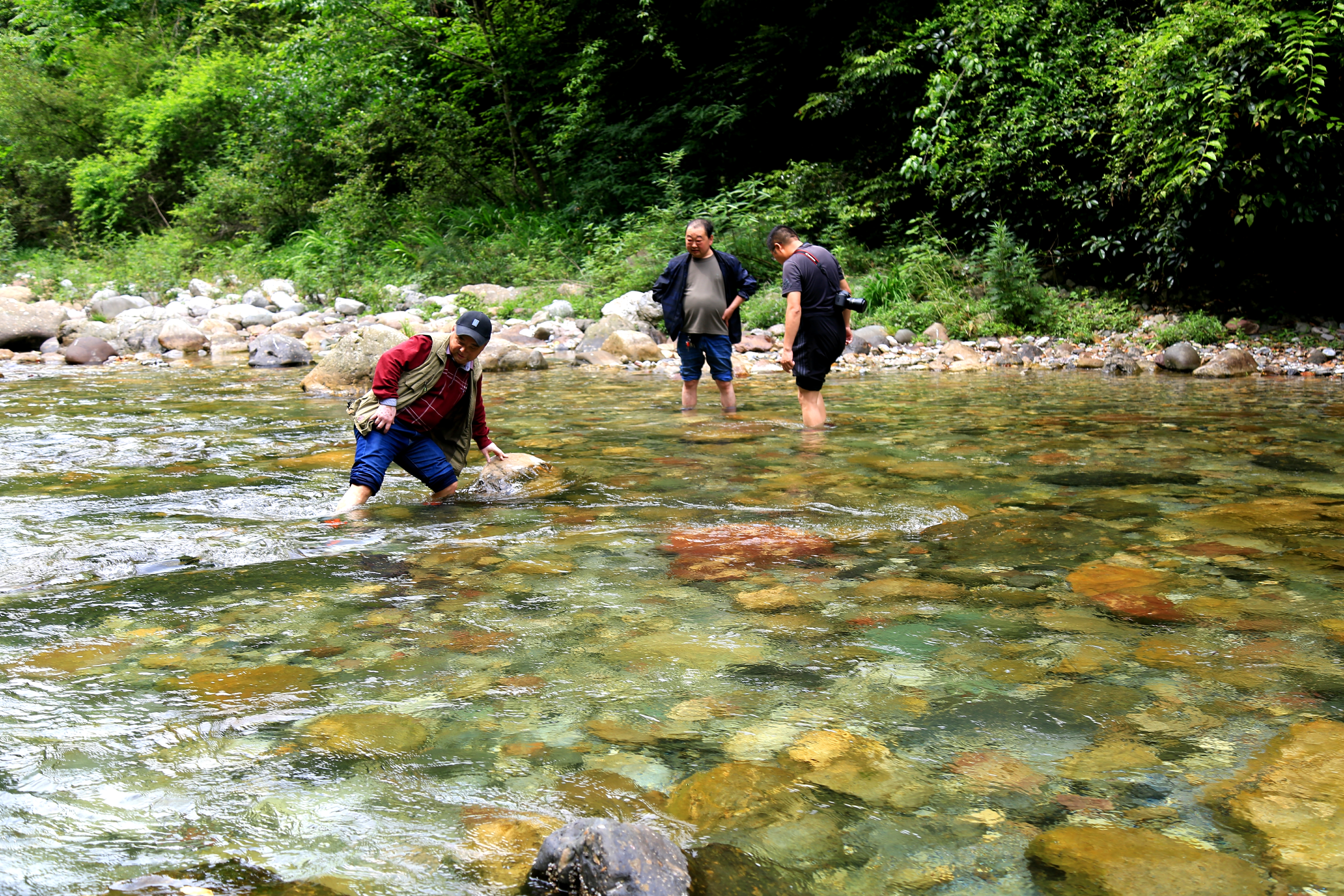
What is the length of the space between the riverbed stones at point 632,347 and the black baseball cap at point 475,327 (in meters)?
8.25

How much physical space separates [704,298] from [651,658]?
17.3 feet

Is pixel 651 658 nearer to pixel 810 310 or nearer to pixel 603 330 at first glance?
pixel 810 310

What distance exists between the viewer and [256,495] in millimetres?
5723

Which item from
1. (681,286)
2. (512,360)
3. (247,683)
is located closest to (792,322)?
(681,286)

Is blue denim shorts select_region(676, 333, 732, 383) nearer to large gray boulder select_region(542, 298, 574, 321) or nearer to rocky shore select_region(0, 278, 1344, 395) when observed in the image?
rocky shore select_region(0, 278, 1344, 395)

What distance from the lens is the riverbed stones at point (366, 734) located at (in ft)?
8.32

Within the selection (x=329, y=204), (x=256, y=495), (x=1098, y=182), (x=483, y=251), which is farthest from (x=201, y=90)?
(x=256, y=495)

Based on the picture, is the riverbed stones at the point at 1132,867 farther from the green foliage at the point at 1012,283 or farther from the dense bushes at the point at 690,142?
the green foliage at the point at 1012,283

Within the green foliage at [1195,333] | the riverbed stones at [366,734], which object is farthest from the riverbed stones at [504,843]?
the green foliage at [1195,333]

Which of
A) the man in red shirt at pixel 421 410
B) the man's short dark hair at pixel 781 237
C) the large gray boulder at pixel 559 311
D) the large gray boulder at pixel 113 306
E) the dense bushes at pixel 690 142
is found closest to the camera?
the man in red shirt at pixel 421 410

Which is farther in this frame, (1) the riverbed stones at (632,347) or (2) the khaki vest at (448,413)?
(1) the riverbed stones at (632,347)

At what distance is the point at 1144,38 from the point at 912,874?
12.3 meters

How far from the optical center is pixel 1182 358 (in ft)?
36.7

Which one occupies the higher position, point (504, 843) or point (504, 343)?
point (504, 343)
